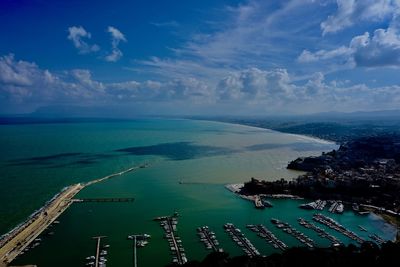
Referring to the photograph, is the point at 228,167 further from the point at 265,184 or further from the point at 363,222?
the point at 363,222

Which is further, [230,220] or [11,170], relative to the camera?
[11,170]

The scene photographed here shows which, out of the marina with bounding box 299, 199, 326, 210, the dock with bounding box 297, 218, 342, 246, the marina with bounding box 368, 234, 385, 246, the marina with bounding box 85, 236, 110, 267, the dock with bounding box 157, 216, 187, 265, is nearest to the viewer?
the marina with bounding box 85, 236, 110, 267

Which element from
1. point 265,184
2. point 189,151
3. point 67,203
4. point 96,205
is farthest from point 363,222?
point 189,151

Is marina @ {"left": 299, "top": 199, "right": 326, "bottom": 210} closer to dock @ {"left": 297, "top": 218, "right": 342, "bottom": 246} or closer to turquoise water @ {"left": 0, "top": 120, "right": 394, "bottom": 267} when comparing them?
turquoise water @ {"left": 0, "top": 120, "right": 394, "bottom": 267}

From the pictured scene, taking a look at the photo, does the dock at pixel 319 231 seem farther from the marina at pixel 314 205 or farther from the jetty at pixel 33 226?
the jetty at pixel 33 226

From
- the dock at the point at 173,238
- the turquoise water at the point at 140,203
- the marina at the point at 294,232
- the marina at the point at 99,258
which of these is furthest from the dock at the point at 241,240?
the marina at the point at 99,258

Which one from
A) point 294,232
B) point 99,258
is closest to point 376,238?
point 294,232

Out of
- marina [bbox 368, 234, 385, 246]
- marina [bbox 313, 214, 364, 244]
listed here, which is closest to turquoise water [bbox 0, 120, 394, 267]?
marina [bbox 313, 214, 364, 244]
